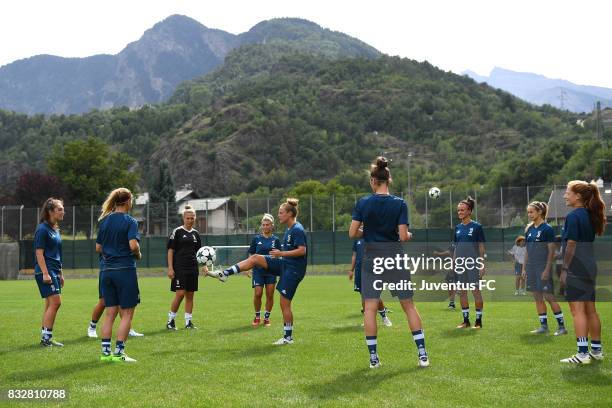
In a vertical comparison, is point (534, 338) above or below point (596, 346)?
below

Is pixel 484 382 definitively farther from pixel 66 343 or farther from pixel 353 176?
pixel 353 176

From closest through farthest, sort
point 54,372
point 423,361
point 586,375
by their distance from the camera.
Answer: point 586,375, point 54,372, point 423,361

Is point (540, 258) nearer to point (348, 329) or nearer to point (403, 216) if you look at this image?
point (348, 329)

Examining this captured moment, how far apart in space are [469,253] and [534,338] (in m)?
2.14

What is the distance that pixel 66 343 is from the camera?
11031 mm

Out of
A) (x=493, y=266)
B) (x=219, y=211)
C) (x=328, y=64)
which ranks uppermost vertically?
(x=328, y=64)

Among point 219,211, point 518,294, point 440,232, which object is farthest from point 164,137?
point 518,294

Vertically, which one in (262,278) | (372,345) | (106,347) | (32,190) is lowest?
(106,347)

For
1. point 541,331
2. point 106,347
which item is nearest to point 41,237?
point 106,347

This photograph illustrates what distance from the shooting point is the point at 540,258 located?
11.6m

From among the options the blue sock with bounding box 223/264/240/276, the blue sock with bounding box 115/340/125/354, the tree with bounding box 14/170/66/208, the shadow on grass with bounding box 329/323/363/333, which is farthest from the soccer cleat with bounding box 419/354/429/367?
the tree with bounding box 14/170/66/208

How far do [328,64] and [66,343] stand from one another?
189 meters

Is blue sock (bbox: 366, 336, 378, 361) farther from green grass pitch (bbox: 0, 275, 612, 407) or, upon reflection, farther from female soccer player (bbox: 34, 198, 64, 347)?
female soccer player (bbox: 34, 198, 64, 347)

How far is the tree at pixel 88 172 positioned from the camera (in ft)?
292
